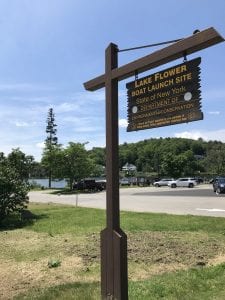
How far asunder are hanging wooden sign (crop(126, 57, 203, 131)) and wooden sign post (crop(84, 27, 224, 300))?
Result: 0.18 metres

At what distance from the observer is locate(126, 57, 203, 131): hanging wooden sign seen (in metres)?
5.98

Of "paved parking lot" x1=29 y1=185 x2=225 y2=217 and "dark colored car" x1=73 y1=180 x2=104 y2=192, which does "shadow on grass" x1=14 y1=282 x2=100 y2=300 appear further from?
"dark colored car" x1=73 y1=180 x2=104 y2=192


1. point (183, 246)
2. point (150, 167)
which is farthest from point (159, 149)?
point (183, 246)

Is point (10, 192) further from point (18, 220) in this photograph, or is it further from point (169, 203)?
point (169, 203)

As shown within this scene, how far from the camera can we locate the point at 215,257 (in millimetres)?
9906

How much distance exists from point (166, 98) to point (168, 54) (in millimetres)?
584

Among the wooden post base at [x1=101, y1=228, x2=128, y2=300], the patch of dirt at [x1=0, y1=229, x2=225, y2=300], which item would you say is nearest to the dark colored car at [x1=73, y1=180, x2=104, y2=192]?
the patch of dirt at [x1=0, y1=229, x2=225, y2=300]

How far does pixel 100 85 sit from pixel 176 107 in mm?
1530

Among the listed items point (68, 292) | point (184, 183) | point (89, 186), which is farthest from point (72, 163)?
point (68, 292)

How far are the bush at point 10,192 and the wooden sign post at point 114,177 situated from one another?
12115 millimetres

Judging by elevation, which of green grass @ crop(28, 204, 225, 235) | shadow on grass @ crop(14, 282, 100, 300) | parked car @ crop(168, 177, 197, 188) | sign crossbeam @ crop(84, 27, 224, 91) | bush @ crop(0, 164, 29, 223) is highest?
sign crossbeam @ crop(84, 27, 224, 91)

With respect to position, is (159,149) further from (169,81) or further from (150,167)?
(169,81)

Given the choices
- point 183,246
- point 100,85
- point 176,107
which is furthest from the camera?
point 183,246

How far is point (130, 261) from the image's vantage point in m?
9.67
